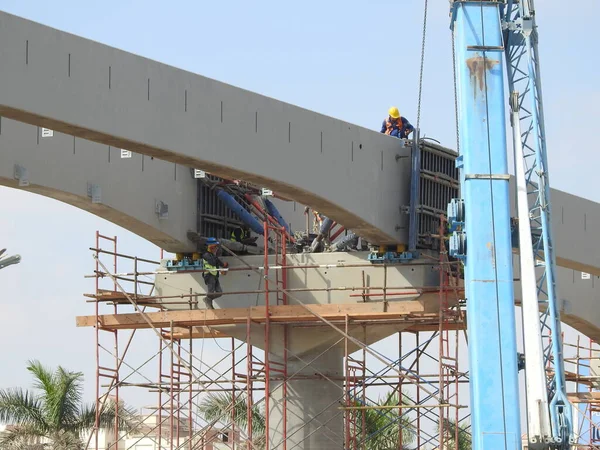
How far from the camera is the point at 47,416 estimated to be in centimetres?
3148

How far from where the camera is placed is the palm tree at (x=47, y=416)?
31.1 metres

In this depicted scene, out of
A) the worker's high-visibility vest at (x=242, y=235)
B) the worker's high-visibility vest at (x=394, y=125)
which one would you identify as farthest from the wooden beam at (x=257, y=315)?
the worker's high-visibility vest at (x=394, y=125)

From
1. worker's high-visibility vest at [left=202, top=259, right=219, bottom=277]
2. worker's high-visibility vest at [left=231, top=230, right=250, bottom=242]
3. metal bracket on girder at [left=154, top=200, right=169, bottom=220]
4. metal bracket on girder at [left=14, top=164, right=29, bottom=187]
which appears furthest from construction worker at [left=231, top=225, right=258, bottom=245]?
metal bracket on girder at [left=14, top=164, right=29, bottom=187]

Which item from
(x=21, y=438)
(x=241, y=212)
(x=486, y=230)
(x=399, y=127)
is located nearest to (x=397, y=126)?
(x=399, y=127)

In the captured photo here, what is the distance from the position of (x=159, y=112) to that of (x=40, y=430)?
479 inches

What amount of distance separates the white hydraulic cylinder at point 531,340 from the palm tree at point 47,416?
1239 cm

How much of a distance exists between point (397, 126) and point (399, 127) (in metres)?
0.05

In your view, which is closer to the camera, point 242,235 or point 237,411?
point 242,235

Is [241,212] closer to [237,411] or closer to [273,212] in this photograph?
[273,212]

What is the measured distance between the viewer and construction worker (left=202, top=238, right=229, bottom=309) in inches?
1081

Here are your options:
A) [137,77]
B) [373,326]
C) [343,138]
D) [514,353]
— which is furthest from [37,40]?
[373,326]

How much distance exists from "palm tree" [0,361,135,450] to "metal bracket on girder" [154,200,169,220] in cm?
647

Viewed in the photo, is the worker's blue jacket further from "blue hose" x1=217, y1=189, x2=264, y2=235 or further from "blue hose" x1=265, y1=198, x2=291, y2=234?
"blue hose" x1=265, y1=198, x2=291, y2=234

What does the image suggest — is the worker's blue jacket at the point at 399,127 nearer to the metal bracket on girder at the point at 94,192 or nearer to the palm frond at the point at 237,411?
the metal bracket on girder at the point at 94,192
